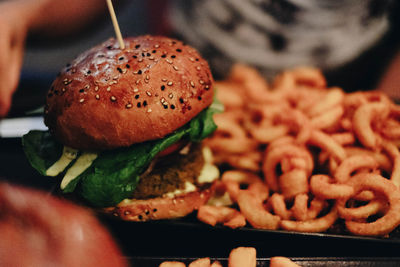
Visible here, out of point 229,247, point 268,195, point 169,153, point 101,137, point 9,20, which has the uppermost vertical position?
point 9,20

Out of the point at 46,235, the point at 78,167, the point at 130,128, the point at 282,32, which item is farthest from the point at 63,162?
the point at 282,32

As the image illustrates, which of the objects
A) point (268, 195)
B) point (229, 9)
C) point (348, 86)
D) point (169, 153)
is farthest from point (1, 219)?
point (348, 86)

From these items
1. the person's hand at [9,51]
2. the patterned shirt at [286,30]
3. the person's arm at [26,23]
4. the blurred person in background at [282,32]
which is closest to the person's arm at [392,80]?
the blurred person in background at [282,32]

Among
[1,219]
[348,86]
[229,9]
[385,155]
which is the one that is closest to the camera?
[1,219]

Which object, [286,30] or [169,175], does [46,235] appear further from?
[286,30]

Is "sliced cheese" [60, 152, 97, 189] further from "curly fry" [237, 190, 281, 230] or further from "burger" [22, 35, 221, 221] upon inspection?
"curly fry" [237, 190, 281, 230]

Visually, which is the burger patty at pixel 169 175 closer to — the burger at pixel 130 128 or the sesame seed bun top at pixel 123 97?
the burger at pixel 130 128

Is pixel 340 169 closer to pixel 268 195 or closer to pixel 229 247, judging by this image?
pixel 268 195

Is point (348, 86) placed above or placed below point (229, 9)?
below
